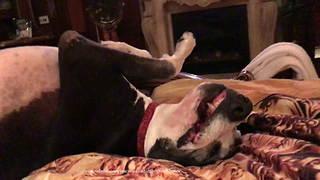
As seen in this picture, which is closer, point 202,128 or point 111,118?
point 202,128

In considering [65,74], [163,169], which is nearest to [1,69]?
[65,74]

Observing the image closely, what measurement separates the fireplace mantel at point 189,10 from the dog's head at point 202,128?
246cm

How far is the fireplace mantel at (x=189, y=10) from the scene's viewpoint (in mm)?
2840

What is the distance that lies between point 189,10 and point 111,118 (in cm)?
257

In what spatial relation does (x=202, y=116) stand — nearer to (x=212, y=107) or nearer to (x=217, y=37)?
(x=212, y=107)

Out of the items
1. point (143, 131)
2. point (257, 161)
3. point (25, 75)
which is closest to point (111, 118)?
point (143, 131)

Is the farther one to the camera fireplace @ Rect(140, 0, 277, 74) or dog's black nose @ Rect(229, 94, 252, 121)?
fireplace @ Rect(140, 0, 277, 74)

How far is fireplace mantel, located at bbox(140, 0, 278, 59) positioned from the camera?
284 centimetres

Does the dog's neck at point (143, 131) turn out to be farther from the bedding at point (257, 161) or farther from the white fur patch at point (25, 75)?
the white fur patch at point (25, 75)

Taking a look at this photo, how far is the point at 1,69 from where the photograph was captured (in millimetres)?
709

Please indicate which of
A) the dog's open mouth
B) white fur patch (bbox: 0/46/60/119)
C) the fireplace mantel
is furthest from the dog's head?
the fireplace mantel

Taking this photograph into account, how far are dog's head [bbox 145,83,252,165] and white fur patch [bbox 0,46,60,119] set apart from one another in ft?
1.04

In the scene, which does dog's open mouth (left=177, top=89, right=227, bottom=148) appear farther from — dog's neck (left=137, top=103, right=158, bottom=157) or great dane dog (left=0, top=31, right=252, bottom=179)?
dog's neck (left=137, top=103, right=158, bottom=157)

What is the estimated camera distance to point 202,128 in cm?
62
